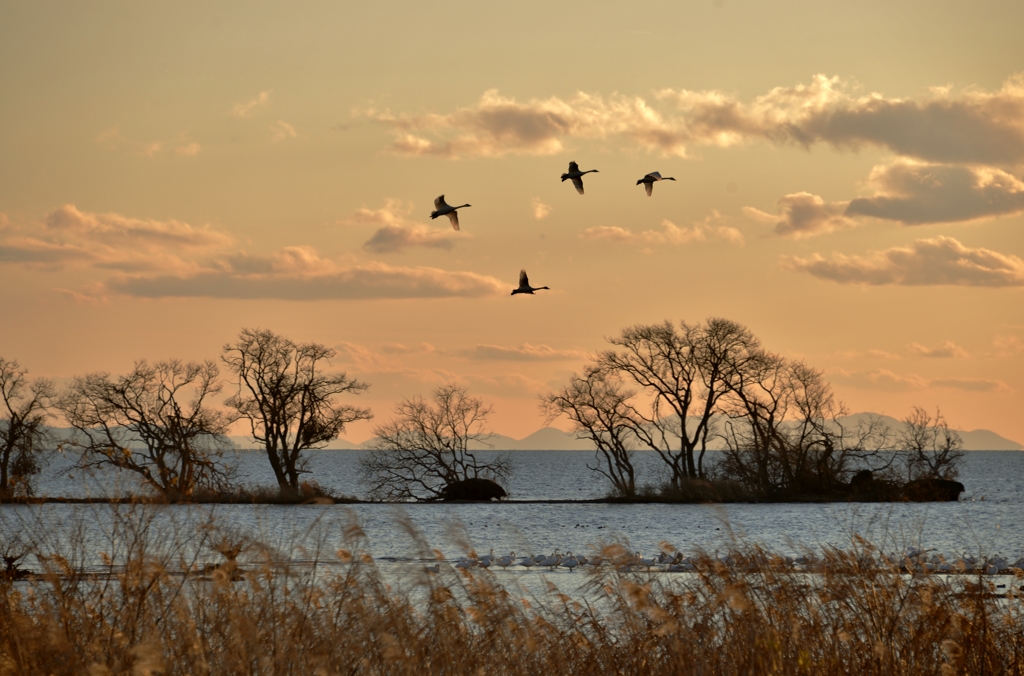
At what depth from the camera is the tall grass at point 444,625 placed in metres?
6.74

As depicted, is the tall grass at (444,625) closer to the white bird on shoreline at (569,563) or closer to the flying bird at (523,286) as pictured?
the flying bird at (523,286)

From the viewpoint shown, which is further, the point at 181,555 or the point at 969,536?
the point at 969,536

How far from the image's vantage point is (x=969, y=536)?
37.3m

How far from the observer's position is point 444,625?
720 centimetres

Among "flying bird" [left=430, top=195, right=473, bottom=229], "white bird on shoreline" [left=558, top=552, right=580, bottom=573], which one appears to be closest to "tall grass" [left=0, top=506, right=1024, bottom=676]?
"flying bird" [left=430, top=195, right=473, bottom=229]

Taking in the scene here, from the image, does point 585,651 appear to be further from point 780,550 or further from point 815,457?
point 815,457

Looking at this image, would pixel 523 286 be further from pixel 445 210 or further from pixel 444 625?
pixel 444 625

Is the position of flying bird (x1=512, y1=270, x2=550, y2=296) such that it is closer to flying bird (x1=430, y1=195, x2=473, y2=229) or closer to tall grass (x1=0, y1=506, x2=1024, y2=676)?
flying bird (x1=430, y1=195, x2=473, y2=229)

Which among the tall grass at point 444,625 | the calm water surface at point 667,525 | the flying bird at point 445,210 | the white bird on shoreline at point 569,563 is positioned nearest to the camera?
the tall grass at point 444,625

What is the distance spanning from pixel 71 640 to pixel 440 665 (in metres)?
2.65

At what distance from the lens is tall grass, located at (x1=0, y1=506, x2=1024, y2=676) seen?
22.1 feet

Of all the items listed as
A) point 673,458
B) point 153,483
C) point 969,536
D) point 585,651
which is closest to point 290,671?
point 153,483

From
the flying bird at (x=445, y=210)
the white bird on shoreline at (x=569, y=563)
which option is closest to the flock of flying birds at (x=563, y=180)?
the flying bird at (x=445, y=210)

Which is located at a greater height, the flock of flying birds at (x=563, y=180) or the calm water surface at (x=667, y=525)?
the flock of flying birds at (x=563, y=180)
